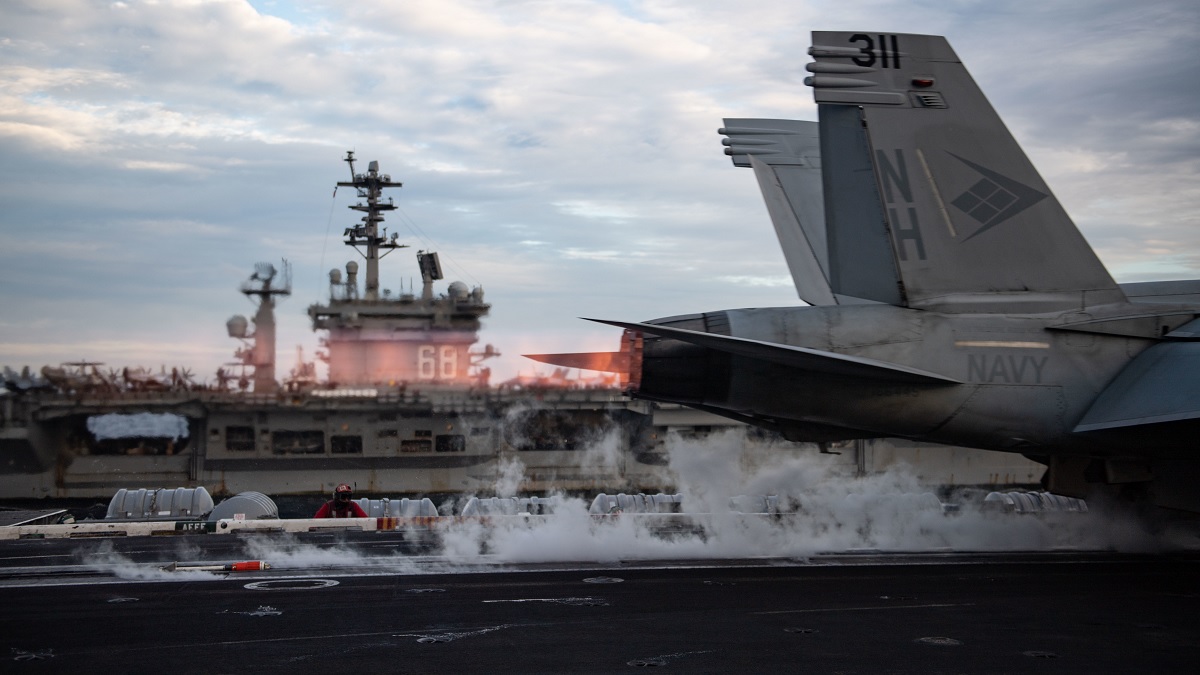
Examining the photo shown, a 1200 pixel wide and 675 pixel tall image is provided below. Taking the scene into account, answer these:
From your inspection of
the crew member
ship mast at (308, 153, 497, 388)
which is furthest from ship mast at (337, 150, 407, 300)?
the crew member

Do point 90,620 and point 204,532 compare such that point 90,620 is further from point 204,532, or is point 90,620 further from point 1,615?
point 204,532

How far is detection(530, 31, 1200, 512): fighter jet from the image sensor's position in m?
15.5

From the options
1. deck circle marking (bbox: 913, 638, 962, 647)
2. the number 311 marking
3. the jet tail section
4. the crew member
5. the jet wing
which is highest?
the number 311 marking

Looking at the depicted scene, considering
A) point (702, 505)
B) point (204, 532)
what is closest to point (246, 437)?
point (204, 532)

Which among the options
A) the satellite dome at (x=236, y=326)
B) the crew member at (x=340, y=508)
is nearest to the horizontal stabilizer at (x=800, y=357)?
the crew member at (x=340, y=508)

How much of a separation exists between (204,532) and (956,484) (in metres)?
35.6

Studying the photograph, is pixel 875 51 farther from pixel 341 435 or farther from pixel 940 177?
pixel 341 435

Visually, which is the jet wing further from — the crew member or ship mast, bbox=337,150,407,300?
ship mast, bbox=337,150,407,300

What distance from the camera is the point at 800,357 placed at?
14.6 m

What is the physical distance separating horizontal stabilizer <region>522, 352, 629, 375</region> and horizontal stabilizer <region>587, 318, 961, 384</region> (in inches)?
39.1

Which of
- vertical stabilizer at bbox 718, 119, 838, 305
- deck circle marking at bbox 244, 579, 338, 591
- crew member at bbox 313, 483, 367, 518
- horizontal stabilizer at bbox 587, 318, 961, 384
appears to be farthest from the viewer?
crew member at bbox 313, 483, 367, 518

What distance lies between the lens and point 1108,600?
46.9 ft

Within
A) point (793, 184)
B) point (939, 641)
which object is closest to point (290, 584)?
point (939, 641)

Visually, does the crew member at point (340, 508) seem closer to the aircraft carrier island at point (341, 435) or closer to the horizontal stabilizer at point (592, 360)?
the horizontal stabilizer at point (592, 360)
